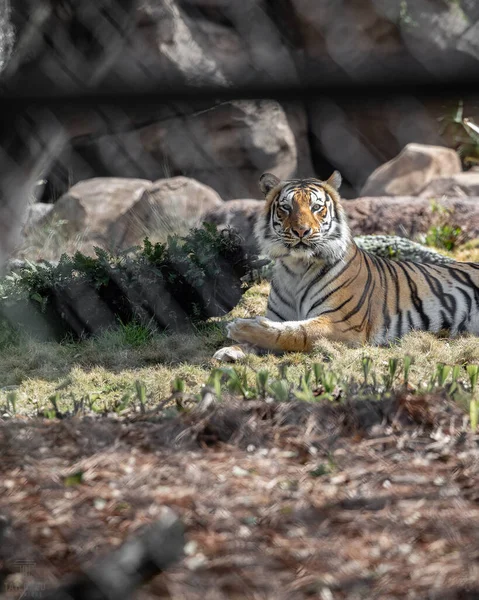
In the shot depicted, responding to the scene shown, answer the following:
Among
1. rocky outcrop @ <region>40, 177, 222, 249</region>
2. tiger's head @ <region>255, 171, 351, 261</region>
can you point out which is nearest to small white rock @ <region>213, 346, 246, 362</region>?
tiger's head @ <region>255, 171, 351, 261</region>

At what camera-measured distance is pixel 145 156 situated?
8.53 m

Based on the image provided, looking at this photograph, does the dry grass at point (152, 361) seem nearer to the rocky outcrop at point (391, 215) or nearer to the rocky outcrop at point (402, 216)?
the rocky outcrop at point (391, 215)

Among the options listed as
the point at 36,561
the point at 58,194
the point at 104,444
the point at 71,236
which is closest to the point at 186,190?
the point at 71,236

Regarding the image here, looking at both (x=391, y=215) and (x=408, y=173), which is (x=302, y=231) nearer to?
(x=391, y=215)

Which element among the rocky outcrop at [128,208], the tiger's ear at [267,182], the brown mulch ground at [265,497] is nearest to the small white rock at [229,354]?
the tiger's ear at [267,182]

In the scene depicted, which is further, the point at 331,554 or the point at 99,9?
the point at 99,9

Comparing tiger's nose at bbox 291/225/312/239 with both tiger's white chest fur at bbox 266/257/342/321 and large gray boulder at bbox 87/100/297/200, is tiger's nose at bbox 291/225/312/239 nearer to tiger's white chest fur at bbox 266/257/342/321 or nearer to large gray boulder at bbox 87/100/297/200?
tiger's white chest fur at bbox 266/257/342/321

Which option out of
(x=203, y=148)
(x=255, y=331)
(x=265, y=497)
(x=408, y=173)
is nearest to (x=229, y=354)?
(x=255, y=331)

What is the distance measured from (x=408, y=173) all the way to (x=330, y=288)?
13.3 ft

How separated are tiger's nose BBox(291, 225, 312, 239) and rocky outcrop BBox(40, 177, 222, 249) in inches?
112

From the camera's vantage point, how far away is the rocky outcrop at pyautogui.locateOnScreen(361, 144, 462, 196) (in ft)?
25.3

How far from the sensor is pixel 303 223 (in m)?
3.89

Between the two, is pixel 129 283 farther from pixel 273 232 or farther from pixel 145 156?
pixel 145 156

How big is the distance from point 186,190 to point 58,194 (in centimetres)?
215
